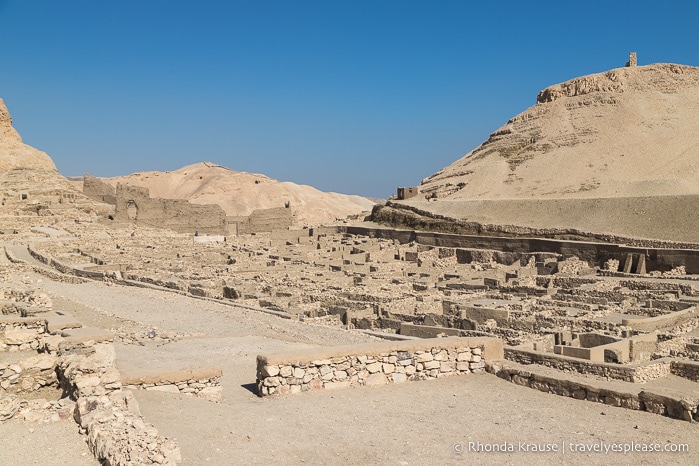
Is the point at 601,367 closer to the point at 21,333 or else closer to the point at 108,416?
the point at 108,416

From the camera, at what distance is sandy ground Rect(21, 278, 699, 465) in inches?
204

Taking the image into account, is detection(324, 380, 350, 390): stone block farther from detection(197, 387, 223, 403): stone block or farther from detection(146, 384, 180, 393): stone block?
detection(146, 384, 180, 393): stone block

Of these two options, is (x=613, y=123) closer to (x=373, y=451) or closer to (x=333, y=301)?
(x=333, y=301)

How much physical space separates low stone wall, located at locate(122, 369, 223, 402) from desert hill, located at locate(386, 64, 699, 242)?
2371cm

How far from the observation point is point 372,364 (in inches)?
286

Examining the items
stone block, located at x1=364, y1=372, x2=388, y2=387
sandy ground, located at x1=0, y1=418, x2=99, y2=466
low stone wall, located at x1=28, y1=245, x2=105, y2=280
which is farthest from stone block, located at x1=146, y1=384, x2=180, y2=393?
low stone wall, located at x1=28, y1=245, x2=105, y2=280

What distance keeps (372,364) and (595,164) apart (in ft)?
126

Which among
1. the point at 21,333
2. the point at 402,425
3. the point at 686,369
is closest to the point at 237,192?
the point at 21,333

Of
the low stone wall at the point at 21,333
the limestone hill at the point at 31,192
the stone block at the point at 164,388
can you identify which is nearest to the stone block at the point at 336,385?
the stone block at the point at 164,388

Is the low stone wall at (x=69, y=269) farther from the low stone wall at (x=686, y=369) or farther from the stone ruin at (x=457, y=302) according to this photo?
the low stone wall at (x=686, y=369)

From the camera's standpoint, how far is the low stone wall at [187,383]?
634cm

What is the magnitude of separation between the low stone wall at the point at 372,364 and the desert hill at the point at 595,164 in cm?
2094

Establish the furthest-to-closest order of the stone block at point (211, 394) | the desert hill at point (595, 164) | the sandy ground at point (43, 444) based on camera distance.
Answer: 1. the desert hill at point (595, 164)
2. the stone block at point (211, 394)
3. the sandy ground at point (43, 444)

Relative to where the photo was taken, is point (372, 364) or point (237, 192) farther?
point (237, 192)
